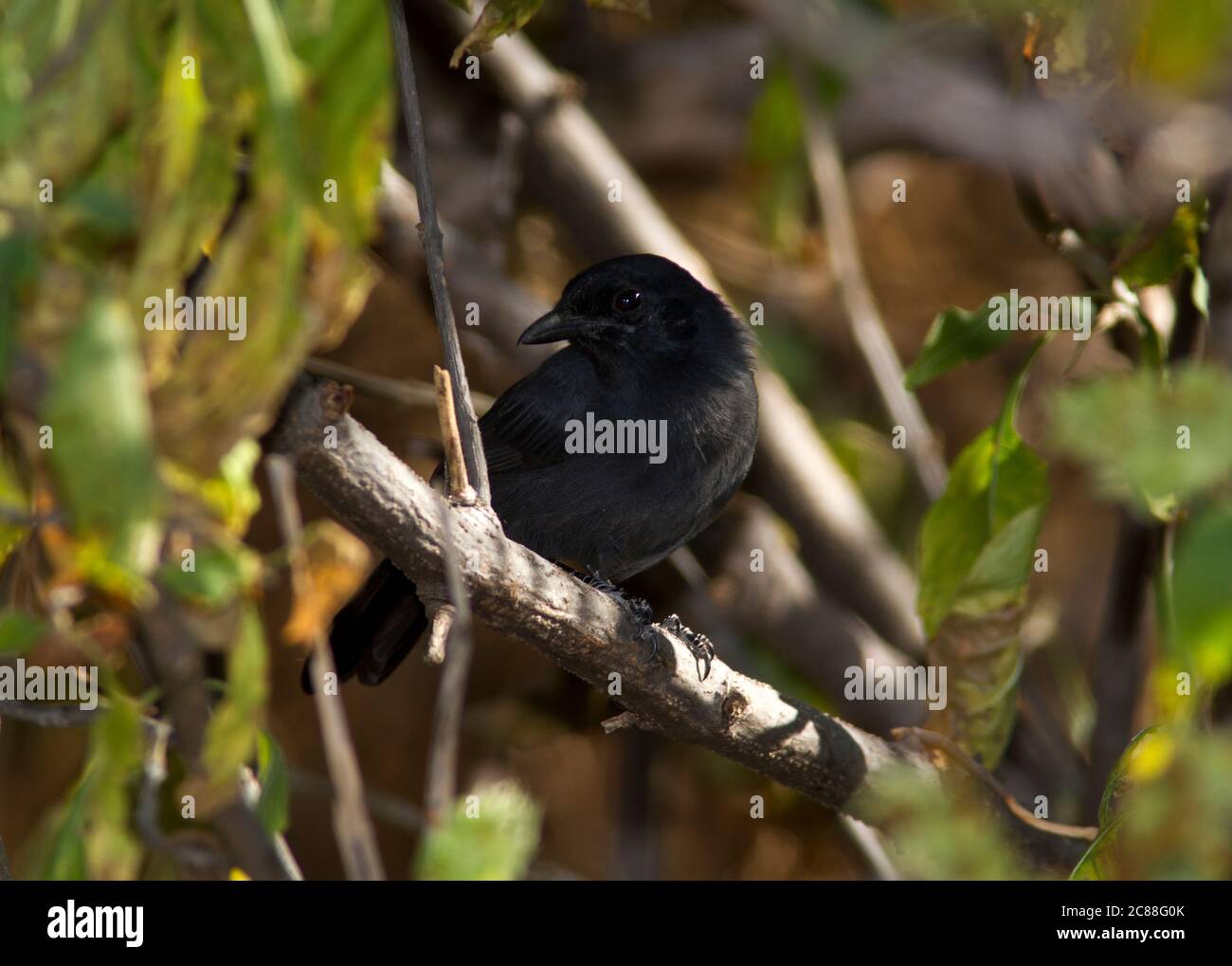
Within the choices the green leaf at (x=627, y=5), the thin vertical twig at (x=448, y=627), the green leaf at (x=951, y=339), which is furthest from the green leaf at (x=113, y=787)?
the green leaf at (x=951, y=339)

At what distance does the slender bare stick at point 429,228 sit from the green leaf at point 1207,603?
4.38 feet

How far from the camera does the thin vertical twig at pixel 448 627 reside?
169cm

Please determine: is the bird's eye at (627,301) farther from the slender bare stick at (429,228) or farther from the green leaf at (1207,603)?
the green leaf at (1207,603)

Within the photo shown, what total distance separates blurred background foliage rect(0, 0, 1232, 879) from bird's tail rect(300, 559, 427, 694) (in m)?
0.33

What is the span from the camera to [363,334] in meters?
6.09

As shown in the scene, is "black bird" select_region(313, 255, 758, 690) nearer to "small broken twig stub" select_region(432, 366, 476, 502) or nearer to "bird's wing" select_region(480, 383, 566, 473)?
"bird's wing" select_region(480, 383, 566, 473)

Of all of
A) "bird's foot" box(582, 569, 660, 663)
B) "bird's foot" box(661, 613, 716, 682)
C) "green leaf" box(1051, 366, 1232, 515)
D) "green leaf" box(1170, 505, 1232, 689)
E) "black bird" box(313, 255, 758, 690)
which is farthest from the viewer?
"black bird" box(313, 255, 758, 690)

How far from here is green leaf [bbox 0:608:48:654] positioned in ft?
5.84

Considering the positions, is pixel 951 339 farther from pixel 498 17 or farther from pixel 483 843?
pixel 483 843

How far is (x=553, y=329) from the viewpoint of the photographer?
13.8ft

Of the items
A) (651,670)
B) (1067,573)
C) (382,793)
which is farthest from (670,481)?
(1067,573)

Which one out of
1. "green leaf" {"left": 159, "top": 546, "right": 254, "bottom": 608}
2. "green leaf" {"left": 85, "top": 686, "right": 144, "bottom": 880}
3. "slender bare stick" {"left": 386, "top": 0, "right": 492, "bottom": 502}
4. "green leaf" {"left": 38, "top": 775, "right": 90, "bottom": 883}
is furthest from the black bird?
"green leaf" {"left": 159, "top": 546, "right": 254, "bottom": 608}

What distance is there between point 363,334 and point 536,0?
372cm

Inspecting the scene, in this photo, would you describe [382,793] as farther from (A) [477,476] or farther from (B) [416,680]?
(A) [477,476]
